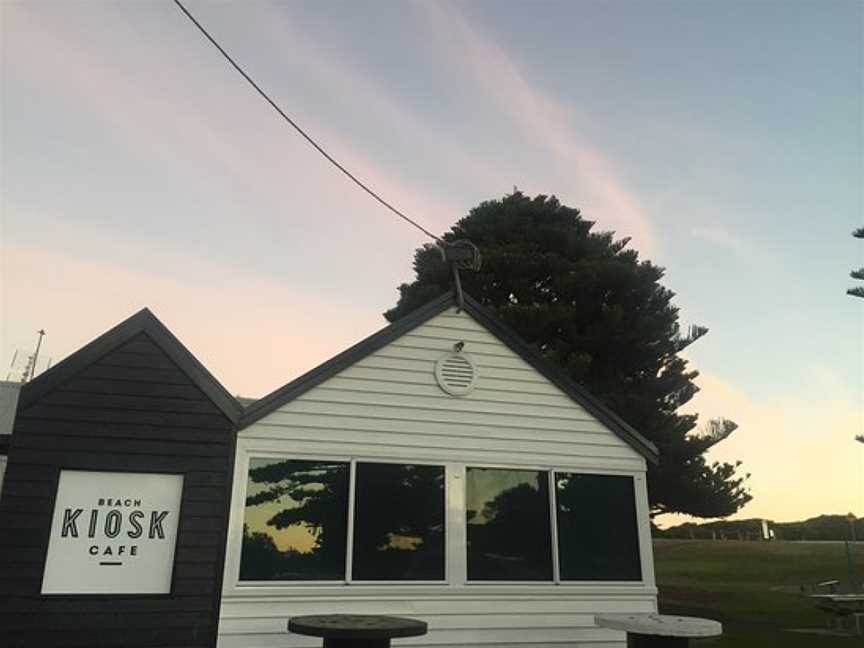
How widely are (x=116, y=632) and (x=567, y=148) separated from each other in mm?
10454

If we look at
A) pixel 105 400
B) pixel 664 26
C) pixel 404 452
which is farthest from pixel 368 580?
pixel 664 26

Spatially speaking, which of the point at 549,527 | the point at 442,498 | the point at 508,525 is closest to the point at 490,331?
the point at 442,498

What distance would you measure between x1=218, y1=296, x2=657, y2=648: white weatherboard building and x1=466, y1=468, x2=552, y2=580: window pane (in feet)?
0.05

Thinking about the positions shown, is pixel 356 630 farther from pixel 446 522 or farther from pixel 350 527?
pixel 446 522

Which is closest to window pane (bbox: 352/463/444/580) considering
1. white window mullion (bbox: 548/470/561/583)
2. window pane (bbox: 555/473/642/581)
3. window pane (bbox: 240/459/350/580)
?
window pane (bbox: 240/459/350/580)

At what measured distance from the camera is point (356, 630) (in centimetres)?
452

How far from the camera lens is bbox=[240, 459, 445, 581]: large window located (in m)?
5.95

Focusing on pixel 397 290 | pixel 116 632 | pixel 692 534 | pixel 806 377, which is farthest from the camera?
pixel 692 534

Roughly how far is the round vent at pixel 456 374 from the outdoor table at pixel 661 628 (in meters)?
2.77

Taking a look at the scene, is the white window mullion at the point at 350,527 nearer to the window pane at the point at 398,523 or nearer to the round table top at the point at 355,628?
the window pane at the point at 398,523

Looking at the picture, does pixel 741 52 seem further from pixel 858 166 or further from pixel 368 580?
pixel 368 580

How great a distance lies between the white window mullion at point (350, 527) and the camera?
607 centimetres

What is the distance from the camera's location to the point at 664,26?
397 inches

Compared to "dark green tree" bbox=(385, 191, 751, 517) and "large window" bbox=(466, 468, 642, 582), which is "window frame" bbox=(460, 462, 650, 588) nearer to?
"large window" bbox=(466, 468, 642, 582)
